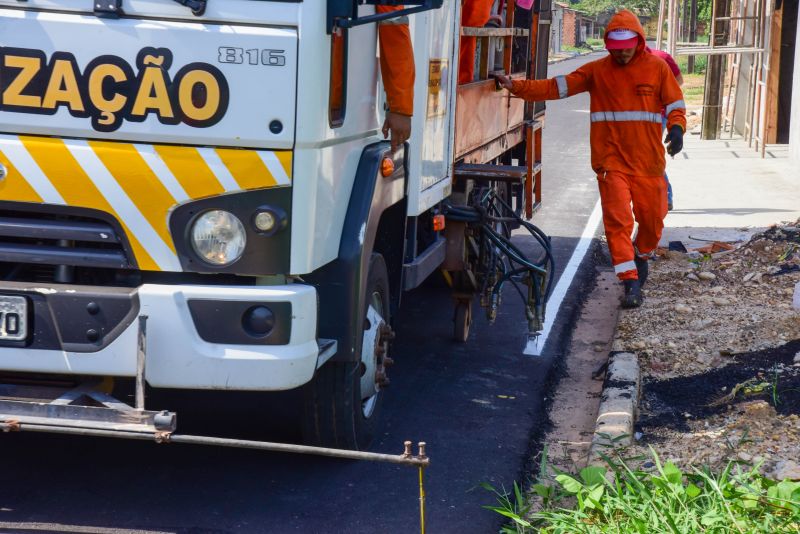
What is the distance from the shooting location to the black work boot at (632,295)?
309 inches

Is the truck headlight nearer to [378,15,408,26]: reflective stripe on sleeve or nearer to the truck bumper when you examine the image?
the truck bumper

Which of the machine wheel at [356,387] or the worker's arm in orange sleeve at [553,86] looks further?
the worker's arm in orange sleeve at [553,86]

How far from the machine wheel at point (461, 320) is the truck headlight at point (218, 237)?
3.16m

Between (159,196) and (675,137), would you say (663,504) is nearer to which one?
(159,196)

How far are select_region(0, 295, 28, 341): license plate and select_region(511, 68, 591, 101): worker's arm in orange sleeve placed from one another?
13.5ft

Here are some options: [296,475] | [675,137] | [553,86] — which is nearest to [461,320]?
[553,86]

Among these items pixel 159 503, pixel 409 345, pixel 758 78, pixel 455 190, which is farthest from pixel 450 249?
pixel 758 78

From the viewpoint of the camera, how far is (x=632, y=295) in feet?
25.7

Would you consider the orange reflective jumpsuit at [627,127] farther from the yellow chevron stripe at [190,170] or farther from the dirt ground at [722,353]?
the yellow chevron stripe at [190,170]

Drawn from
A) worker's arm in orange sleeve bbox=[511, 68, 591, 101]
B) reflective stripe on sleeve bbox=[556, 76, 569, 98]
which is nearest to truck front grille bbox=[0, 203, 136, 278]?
worker's arm in orange sleeve bbox=[511, 68, 591, 101]

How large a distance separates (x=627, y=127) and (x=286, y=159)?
14.0ft

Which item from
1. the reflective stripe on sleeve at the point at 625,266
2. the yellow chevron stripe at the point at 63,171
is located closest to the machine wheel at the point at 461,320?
the reflective stripe on sleeve at the point at 625,266

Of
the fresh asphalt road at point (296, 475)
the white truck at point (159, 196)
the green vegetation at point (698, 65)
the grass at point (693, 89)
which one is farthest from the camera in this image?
the green vegetation at point (698, 65)

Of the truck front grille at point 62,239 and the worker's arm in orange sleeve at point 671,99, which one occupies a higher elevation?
the worker's arm in orange sleeve at point 671,99
